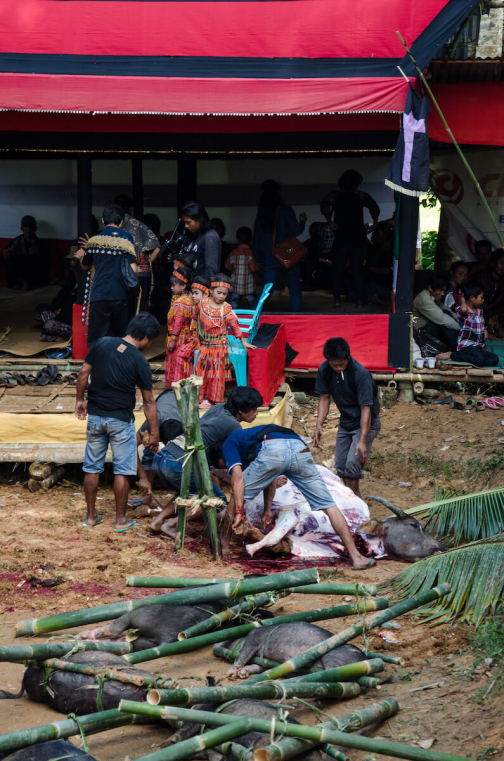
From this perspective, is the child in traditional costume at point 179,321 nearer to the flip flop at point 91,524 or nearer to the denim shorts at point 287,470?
the flip flop at point 91,524

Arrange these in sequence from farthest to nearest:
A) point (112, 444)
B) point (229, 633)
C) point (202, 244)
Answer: point (202, 244), point (112, 444), point (229, 633)

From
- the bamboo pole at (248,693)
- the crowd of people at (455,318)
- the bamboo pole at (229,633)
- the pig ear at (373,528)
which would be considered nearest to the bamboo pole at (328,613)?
the bamboo pole at (229,633)

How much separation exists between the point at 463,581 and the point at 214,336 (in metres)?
3.96

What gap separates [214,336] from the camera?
7723 millimetres

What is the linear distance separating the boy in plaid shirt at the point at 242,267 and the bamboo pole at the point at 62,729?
6469 millimetres

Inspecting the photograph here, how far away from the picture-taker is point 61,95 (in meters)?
8.26

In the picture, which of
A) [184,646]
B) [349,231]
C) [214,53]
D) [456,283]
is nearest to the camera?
[184,646]

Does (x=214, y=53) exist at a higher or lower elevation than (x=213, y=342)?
higher

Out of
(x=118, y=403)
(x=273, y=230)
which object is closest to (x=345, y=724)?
(x=118, y=403)

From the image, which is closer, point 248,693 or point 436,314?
point 248,693

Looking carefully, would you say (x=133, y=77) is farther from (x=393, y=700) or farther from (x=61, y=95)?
(x=393, y=700)

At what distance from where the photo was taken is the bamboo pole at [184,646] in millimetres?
3902

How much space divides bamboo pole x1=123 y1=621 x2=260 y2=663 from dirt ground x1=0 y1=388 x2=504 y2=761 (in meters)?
0.27

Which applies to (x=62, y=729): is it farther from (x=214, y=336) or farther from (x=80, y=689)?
(x=214, y=336)
